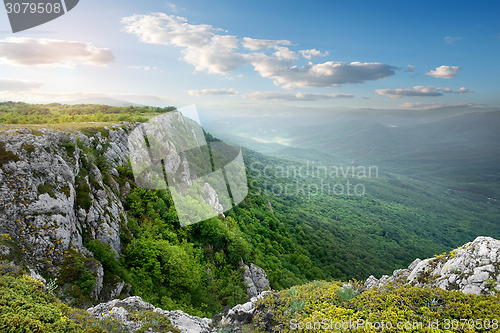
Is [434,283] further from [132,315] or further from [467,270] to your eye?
[132,315]

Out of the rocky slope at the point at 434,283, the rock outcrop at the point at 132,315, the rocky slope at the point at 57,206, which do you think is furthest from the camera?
the rocky slope at the point at 57,206

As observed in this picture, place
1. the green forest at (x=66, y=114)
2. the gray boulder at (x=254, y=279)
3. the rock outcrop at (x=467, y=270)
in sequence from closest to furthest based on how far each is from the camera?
1. the rock outcrop at (x=467, y=270)
2. the gray boulder at (x=254, y=279)
3. the green forest at (x=66, y=114)

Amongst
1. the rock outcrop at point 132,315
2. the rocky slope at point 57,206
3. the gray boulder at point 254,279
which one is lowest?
the gray boulder at point 254,279

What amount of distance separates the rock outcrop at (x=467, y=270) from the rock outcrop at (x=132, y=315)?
10391mm

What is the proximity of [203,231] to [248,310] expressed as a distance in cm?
1378

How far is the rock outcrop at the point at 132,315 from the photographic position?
9.89m

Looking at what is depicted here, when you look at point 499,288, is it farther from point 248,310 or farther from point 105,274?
point 105,274

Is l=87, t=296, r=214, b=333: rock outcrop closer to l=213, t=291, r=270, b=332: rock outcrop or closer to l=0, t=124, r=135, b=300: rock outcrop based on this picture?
l=213, t=291, r=270, b=332: rock outcrop

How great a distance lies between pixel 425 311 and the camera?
859 centimetres

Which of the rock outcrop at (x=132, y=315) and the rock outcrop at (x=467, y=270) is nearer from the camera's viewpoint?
the rock outcrop at (x=467, y=270)

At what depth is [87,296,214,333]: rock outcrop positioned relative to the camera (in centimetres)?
989

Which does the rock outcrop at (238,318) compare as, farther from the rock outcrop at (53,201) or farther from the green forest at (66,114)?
the green forest at (66,114)
